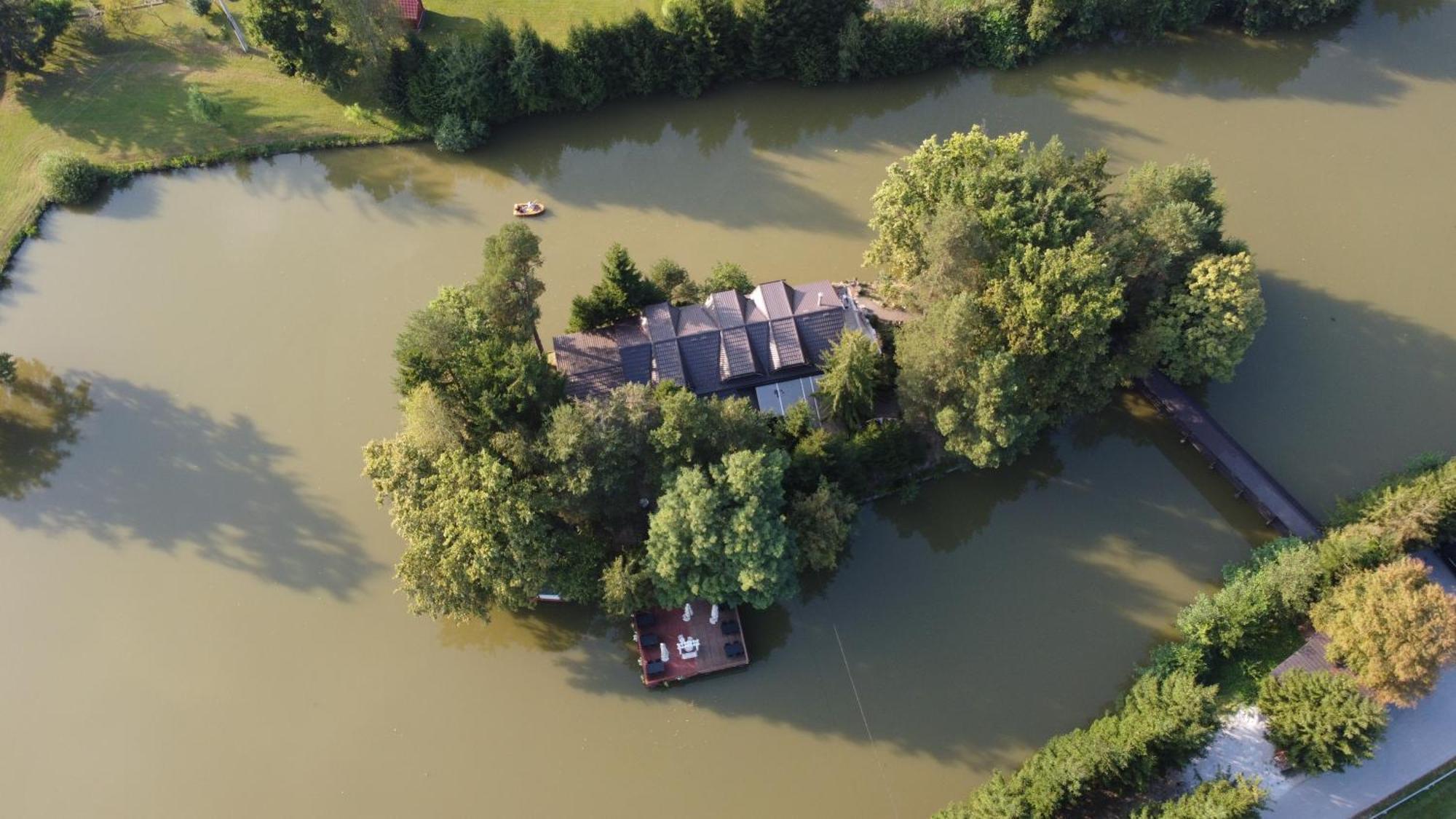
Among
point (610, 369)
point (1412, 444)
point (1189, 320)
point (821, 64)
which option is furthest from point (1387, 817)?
point (821, 64)

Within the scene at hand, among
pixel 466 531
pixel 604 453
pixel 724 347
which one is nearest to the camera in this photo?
pixel 466 531

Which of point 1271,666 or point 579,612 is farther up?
point 579,612

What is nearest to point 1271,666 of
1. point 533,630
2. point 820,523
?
point 820,523

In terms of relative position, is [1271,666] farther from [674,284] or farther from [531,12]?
[531,12]

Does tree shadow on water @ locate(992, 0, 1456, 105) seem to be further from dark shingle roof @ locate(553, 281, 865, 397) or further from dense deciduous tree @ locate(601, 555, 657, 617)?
dense deciduous tree @ locate(601, 555, 657, 617)

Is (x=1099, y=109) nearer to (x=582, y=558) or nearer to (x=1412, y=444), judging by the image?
(x=1412, y=444)

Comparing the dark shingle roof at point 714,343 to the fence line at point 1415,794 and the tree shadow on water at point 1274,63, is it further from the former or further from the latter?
the fence line at point 1415,794

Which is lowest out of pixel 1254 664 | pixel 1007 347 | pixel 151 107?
pixel 1254 664
